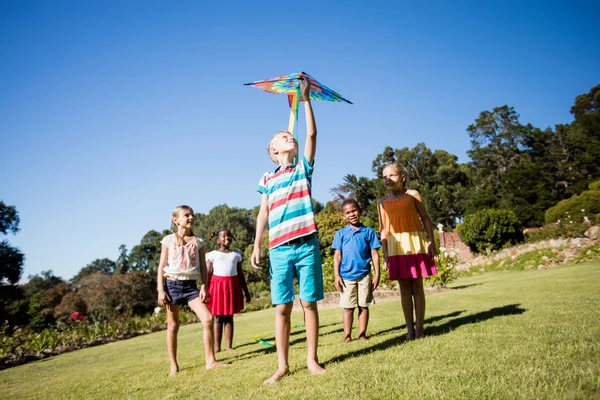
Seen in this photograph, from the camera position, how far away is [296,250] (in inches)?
123

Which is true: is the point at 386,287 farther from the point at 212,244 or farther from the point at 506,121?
the point at 506,121

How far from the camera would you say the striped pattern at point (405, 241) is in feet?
13.8

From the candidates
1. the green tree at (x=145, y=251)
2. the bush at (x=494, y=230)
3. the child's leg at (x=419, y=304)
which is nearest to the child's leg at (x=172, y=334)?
the child's leg at (x=419, y=304)

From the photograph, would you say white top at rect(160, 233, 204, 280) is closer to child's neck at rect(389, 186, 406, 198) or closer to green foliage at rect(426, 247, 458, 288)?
child's neck at rect(389, 186, 406, 198)

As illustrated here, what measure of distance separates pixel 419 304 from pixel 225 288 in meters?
3.13

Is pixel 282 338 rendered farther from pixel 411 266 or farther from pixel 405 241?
pixel 405 241

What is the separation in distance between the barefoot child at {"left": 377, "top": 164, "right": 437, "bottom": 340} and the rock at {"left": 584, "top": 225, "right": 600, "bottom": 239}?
14215mm

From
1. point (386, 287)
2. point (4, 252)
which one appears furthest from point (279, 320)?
point (4, 252)

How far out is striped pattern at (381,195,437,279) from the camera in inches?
165

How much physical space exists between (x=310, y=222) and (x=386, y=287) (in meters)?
9.47

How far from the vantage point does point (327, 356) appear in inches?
143

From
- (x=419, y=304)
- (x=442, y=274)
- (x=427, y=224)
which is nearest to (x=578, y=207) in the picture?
(x=442, y=274)

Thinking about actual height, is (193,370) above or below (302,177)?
below

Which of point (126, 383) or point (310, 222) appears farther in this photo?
point (126, 383)
